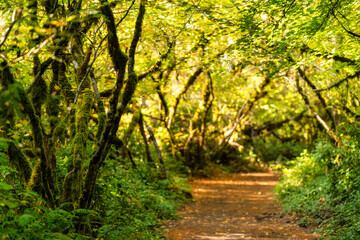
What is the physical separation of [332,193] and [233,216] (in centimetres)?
305

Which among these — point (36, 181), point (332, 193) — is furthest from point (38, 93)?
point (332, 193)

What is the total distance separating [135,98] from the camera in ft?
31.7

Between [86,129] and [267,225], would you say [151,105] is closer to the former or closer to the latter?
[267,225]

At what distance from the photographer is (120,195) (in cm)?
620

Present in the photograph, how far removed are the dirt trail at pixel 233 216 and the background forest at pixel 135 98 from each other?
529 millimetres

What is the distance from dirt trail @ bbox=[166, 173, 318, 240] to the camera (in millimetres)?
6871

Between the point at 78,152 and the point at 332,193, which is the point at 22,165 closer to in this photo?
the point at 78,152

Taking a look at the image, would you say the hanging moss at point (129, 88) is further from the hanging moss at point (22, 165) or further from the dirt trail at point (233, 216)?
the dirt trail at point (233, 216)

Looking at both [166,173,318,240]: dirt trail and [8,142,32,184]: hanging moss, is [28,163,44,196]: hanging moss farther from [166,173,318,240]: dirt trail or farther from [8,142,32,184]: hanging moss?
[166,173,318,240]: dirt trail

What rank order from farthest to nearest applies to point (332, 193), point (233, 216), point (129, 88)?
point (233, 216) → point (332, 193) → point (129, 88)

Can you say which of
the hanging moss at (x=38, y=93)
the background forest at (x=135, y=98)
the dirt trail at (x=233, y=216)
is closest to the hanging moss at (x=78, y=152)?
the background forest at (x=135, y=98)

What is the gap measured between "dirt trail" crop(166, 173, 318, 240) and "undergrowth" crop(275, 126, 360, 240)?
1.49 ft

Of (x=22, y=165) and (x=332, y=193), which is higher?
(x=22, y=165)

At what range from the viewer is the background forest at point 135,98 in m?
3.69
